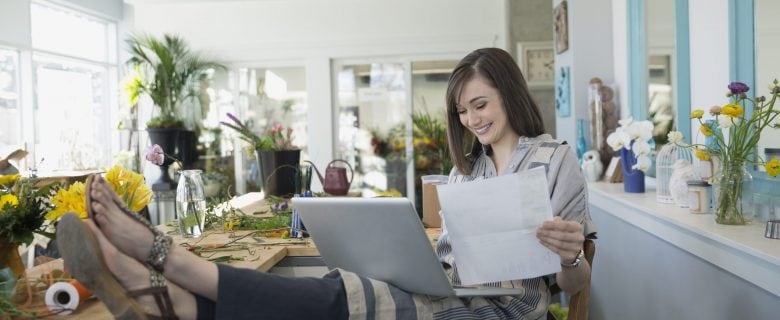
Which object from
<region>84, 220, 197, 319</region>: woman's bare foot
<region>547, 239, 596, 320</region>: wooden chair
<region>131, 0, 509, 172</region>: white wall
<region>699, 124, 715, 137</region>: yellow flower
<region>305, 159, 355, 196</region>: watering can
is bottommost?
<region>547, 239, 596, 320</region>: wooden chair

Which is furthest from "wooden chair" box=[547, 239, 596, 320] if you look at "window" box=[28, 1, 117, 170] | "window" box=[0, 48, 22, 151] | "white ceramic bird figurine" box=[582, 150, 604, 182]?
"window" box=[28, 1, 117, 170]

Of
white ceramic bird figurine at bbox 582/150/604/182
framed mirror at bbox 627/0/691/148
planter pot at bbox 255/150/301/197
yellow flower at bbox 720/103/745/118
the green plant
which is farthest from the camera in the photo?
the green plant

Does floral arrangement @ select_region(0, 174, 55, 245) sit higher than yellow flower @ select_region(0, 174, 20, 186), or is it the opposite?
yellow flower @ select_region(0, 174, 20, 186)

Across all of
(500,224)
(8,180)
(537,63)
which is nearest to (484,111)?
(500,224)

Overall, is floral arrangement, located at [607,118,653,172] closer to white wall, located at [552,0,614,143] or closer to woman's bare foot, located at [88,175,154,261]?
white wall, located at [552,0,614,143]

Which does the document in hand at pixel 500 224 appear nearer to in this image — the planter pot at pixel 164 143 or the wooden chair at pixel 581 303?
the wooden chair at pixel 581 303

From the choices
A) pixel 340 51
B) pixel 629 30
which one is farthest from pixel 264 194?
pixel 340 51

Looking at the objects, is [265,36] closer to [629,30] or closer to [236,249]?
[629,30]

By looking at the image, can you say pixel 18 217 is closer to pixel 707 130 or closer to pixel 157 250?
pixel 157 250

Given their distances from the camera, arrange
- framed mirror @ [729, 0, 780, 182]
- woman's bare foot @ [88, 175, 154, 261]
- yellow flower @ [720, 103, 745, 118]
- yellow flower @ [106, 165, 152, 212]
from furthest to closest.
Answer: framed mirror @ [729, 0, 780, 182] < yellow flower @ [720, 103, 745, 118] < yellow flower @ [106, 165, 152, 212] < woman's bare foot @ [88, 175, 154, 261]

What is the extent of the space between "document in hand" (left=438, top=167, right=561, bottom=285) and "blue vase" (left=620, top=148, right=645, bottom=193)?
187cm

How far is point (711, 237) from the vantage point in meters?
1.85

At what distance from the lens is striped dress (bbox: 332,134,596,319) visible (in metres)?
1.45

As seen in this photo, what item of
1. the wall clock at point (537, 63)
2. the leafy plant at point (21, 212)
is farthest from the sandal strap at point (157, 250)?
the wall clock at point (537, 63)
